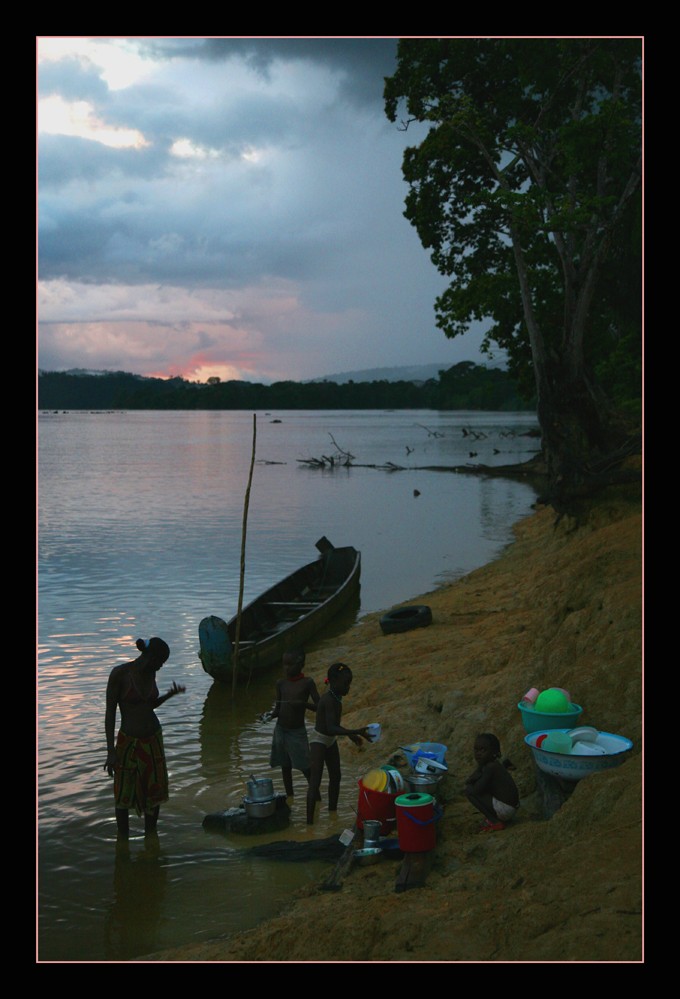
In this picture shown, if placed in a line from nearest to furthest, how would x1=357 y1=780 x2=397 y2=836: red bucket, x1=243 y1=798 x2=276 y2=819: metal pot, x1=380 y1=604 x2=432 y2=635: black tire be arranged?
1. x1=357 y1=780 x2=397 y2=836: red bucket
2. x1=243 y1=798 x2=276 y2=819: metal pot
3. x1=380 y1=604 x2=432 y2=635: black tire

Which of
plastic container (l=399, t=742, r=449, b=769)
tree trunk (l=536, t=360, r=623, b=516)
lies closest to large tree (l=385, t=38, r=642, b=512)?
tree trunk (l=536, t=360, r=623, b=516)

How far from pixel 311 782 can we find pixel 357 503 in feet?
137

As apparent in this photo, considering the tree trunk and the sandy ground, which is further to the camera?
the tree trunk

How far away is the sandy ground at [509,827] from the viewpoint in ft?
19.2

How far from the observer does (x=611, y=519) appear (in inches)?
813

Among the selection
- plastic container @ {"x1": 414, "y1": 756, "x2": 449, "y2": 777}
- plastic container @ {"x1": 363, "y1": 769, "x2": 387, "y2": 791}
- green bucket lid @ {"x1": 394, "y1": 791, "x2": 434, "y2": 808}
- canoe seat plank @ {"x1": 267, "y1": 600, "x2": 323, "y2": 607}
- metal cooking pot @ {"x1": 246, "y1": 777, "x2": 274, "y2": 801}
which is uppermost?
green bucket lid @ {"x1": 394, "y1": 791, "x2": 434, "y2": 808}

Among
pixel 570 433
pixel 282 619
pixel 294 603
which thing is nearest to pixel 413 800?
pixel 282 619

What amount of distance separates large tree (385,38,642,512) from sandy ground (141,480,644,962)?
305 inches

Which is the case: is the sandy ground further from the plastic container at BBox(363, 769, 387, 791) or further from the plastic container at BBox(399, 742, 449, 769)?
the plastic container at BBox(363, 769, 387, 791)

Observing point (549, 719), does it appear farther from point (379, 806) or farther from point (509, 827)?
point (379, 806)

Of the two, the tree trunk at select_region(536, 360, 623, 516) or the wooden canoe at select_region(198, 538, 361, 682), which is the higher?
the tree trunk at select_region(536, 360, 623, 516)

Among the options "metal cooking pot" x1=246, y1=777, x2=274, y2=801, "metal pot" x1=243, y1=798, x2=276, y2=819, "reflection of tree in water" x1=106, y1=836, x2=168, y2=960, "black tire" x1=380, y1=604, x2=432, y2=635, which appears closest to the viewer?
"reflection of tree in water" x1=106, y1=836, x2=168, y2=960

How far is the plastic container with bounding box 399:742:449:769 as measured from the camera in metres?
9.62
